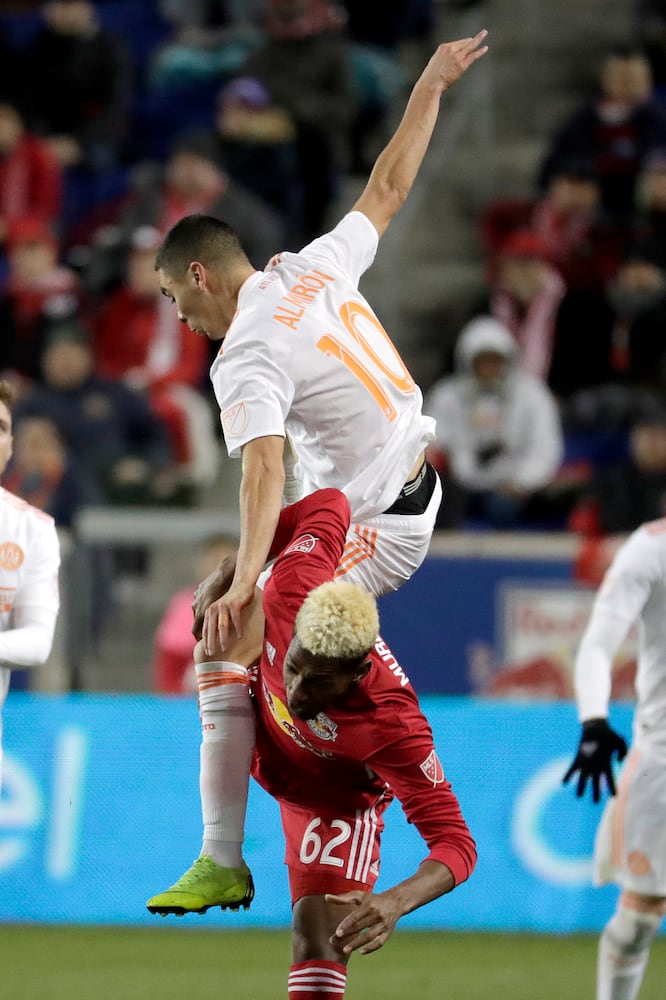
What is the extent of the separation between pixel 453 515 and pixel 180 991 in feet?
13.0

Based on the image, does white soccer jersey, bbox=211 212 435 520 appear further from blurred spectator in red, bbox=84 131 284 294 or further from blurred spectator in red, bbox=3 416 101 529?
blurred spectator in red, bbox=84 131 284 294

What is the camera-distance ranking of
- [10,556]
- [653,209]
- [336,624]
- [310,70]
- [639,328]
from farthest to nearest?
[310,70]
[653,209]
[639,328]
[10,556]
[336,624]

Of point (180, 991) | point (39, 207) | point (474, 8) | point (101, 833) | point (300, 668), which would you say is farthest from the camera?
point (474, 8)

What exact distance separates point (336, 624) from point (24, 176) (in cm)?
951

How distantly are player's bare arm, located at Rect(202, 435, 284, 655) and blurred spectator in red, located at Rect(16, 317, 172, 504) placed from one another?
559cm

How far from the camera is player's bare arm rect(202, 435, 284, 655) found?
4738 millimetres

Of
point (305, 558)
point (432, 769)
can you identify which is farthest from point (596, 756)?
point (305, 558)

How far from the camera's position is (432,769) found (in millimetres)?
4680

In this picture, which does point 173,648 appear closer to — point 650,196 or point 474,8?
point 650,196

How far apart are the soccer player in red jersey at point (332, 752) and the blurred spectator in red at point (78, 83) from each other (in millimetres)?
9370

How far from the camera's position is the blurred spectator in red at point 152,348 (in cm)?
1122

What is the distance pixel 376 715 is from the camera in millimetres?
4656

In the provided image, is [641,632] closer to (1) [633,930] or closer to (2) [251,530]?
(1) [633,930]

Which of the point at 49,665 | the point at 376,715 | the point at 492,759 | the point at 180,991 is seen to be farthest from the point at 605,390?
the point at 376,715
